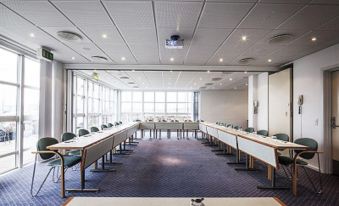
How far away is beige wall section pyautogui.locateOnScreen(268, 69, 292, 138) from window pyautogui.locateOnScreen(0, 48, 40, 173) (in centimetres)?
791

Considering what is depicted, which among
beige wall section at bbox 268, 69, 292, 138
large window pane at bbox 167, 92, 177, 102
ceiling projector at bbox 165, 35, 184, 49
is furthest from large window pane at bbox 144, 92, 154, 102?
ceiling projector at bbox 165, 35, 184, 49

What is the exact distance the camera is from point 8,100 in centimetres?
548

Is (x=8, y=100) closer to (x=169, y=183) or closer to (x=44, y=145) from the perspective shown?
(x=44, y=145)

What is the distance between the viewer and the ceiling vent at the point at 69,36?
454 cm

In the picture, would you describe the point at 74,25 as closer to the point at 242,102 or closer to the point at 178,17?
the point at 178,17

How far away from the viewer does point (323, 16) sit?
11.9 ft

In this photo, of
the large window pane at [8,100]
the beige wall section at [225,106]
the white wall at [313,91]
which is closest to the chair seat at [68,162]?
the large window pane at [8,100]

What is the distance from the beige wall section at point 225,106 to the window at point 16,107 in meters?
12.4

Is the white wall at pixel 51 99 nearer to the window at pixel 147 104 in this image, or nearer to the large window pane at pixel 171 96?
the window at pixel 147 104

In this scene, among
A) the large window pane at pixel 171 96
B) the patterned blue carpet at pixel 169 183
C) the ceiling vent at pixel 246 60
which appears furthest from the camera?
the large window pane at pixel 171 96

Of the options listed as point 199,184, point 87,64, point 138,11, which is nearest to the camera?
Result: point 138,11

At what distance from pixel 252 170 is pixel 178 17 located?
14.0 ft

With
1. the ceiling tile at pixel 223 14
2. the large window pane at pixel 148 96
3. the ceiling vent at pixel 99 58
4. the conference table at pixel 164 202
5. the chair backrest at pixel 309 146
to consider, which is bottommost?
the chair backrest at pixel 309 146

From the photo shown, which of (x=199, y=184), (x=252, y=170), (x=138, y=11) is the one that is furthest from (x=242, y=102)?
(x=138, y=11)
